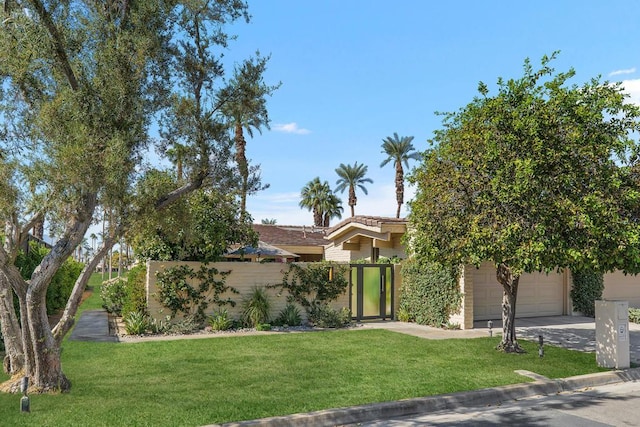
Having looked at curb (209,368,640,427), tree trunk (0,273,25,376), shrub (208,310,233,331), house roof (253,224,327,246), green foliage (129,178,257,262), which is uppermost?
house roof (253,224,327,246)

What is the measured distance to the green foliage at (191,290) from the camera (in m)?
15.3

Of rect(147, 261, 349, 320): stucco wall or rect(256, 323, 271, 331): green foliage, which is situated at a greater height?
rect(147, 261, 349, 320): stucco wall

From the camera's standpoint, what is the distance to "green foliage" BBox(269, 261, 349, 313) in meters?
17.0

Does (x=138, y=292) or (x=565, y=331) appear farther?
(x=565, y=331)

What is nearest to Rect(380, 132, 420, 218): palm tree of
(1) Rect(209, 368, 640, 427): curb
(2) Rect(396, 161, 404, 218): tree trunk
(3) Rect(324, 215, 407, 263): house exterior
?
(2) Rect(396, 161, 404, 218): tree trunk

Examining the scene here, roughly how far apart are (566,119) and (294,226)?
33.9 m

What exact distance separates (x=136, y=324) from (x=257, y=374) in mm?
5968

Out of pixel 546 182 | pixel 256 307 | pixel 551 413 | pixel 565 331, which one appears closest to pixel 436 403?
pixel 551 413

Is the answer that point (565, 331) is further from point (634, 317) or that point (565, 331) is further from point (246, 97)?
point (246, 97)

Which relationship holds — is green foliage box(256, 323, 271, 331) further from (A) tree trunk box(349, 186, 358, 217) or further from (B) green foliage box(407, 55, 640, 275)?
(A) tree trunk box(349, 186, 358, 217)

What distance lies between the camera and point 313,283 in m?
17.3

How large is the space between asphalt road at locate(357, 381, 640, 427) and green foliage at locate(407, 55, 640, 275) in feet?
8.19

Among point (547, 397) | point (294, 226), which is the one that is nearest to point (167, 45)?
point (547, 397)

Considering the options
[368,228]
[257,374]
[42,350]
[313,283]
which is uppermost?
[368,228]
